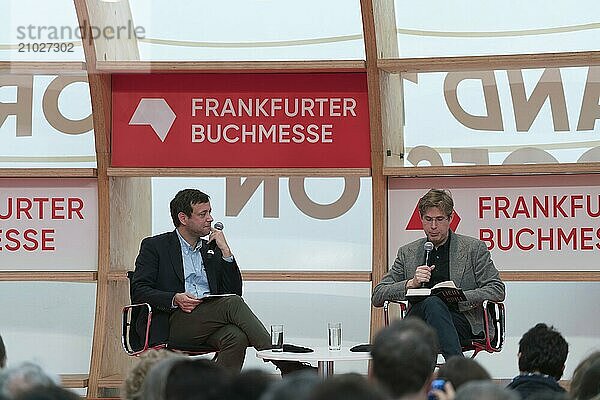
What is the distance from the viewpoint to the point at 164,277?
738 centimetres

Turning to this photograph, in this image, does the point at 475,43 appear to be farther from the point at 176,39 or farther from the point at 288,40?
the point at 176,39

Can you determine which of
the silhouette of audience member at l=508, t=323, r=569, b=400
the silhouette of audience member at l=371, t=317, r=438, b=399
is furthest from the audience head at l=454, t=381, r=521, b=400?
the silhouette of audience member at l=508, t=323, r=569, b=400

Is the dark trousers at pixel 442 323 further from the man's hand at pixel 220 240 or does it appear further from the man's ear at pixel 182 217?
the man's ear at pixel 182 217

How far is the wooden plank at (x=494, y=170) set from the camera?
320 inches

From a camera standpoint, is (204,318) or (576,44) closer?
(204,318)

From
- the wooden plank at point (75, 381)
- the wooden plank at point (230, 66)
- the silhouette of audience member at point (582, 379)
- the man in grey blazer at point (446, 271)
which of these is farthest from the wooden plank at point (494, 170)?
the silhouette of audience member at point (582, 379)

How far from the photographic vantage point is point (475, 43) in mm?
8531

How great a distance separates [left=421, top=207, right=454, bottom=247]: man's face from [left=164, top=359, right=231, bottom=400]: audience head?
4.10m

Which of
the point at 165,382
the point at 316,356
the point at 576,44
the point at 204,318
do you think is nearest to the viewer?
the point at 165,382

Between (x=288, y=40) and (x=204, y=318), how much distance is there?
244 cm

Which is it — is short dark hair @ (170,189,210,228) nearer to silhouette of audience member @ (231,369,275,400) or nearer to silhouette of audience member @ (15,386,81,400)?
silhouette of audience member @ (15,386,81,400)

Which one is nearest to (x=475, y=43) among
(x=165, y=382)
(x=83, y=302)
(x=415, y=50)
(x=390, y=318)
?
(x=415, y=50)

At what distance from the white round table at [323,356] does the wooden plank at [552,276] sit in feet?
6.01

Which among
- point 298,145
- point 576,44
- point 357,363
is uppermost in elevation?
point 576,44
